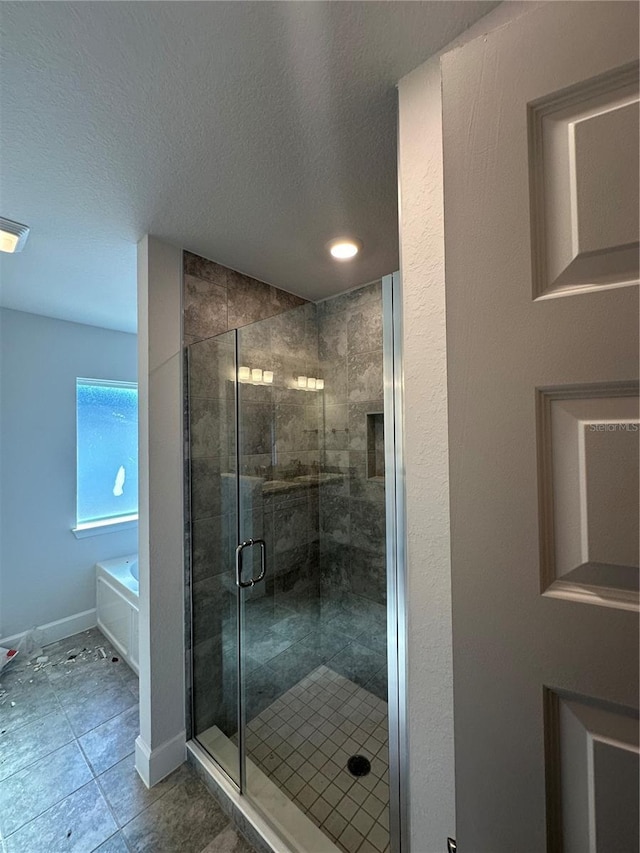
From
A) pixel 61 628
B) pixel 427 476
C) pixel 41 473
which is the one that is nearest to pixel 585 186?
pixel 427 476

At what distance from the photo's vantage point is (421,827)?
68 cm

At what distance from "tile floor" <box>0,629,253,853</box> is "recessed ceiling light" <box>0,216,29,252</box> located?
2.37 meters

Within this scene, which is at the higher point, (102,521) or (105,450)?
(105,450)

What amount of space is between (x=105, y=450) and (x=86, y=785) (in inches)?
85.4

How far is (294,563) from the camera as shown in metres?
1.95

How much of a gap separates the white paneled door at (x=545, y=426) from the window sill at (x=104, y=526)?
9.83ft

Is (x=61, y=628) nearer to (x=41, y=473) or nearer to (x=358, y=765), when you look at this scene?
(x=41, y=473)

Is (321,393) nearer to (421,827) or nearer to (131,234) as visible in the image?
(131,234)

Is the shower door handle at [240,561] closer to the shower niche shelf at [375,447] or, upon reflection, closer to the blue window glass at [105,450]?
the shower niche shelf at [375,447]

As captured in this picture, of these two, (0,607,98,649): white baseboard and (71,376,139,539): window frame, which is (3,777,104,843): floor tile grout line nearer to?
(0,607,98,649): white baseboard

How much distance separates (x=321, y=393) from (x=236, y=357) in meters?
0.59

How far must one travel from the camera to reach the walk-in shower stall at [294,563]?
1.41 metres

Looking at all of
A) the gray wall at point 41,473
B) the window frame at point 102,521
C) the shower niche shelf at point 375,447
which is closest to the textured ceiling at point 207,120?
the shower niche shelf at point 375,447

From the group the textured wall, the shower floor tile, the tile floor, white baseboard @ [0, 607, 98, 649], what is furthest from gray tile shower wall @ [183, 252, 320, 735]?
white baseboard @ [0, 607, 98, 649]
